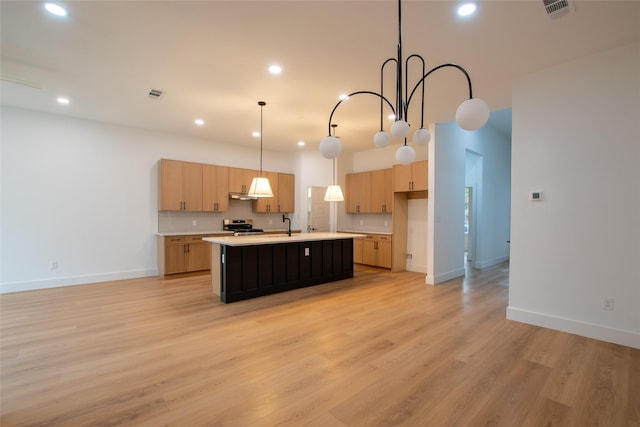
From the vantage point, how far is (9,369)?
8.12 ft

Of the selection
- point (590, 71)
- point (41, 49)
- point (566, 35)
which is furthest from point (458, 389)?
point (41, 49)

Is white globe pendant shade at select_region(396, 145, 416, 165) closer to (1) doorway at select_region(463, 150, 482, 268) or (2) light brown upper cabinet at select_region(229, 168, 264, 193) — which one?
(2) light brown upper cabinet at select_region(229, 168, 264, 193)

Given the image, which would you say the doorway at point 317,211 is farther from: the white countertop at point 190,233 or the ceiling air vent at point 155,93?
the ceiling air vent at point 155,93

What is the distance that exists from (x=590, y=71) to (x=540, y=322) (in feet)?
9.54

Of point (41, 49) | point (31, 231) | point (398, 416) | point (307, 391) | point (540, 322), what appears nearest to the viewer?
point (398, 416)

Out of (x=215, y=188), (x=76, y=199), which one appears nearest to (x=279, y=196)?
(x=215, y=188)

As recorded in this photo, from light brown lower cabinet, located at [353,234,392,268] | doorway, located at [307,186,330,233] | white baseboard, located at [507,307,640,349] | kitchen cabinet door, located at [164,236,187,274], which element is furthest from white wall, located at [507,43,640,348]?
kitchen cabinet door, located at [164,236,187,274]

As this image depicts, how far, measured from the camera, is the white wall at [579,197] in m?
2.96

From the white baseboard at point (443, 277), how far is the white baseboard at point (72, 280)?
5.62 meters

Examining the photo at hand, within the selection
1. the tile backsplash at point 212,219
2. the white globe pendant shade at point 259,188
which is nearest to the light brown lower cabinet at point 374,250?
the tile backsplash at point 212,219

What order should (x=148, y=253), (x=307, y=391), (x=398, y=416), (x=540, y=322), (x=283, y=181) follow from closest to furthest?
(x=398, y=416) → (x=307, y=391) → (x=540, y=322) → (x=148, y=253) → (x=283, y=181)

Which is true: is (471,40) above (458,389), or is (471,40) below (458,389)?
above

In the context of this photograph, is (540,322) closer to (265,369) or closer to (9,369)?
(265,369)

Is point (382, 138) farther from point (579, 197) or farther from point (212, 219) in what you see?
point (212, 219)
